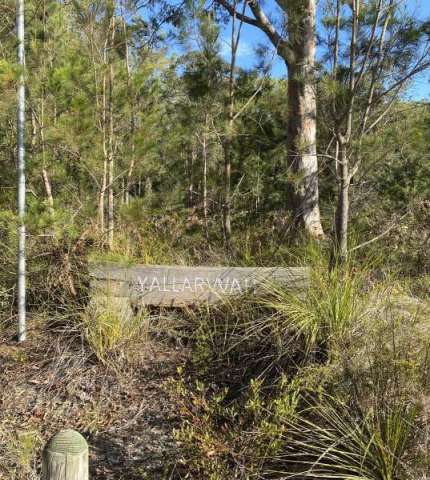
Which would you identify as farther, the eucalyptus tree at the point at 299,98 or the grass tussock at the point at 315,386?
the eucalyptus tree at the point at 299,98

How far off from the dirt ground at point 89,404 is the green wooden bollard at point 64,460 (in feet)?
2.95

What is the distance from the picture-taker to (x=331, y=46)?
13.7ft

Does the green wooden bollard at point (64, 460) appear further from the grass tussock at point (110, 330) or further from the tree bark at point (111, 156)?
the tree bark at point (111, 156)

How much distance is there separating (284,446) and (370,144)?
3.04 m

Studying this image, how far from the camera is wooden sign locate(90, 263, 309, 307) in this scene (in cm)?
416

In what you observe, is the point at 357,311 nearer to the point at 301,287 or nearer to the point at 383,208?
the point at 301,287

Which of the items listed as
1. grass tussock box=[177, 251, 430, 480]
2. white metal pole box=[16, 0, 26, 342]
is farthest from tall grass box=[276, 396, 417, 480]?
white metal pole box=[16, 0, 26, 342]

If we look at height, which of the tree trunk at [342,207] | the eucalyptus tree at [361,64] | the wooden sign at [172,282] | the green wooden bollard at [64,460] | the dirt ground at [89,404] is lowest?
the dirt ground at [89,404]

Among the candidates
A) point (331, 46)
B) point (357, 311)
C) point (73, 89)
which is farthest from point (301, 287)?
point (73, 89)

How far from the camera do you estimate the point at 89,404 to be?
A: 11.2 ft

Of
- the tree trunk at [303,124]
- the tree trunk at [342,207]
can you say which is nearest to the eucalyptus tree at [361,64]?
the tree trunk at [342,207]

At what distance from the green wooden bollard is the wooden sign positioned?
2.36m

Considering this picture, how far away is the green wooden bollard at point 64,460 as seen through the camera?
173 centimetres

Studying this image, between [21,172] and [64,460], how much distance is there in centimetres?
272
